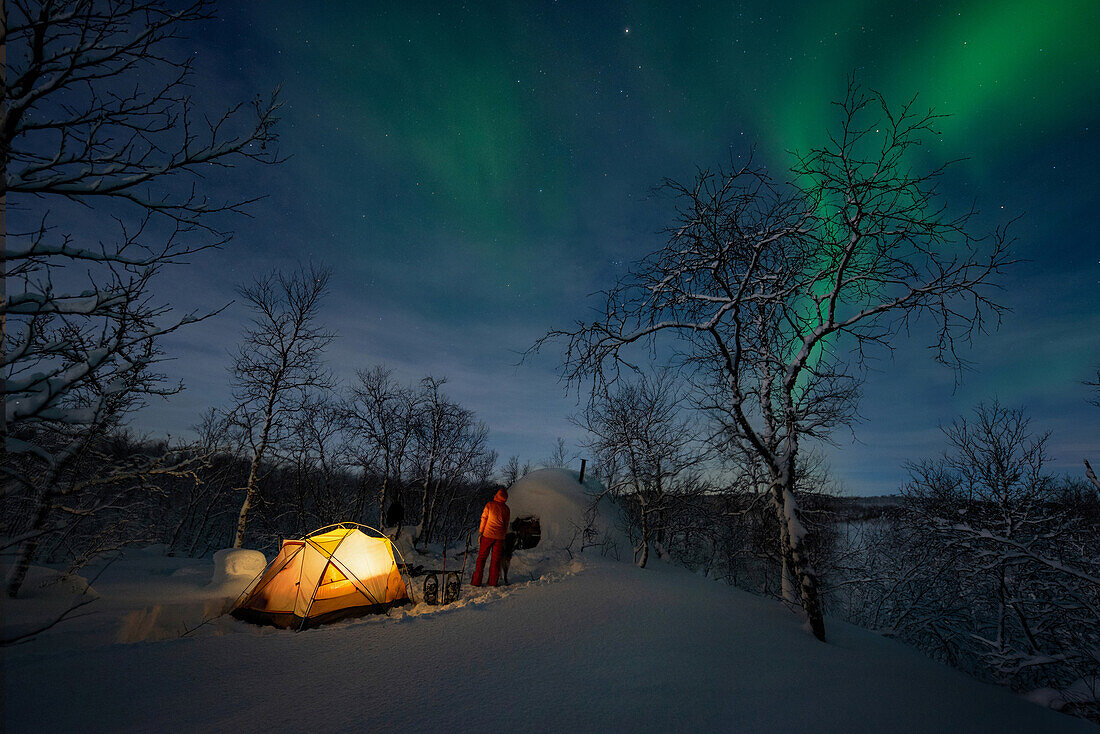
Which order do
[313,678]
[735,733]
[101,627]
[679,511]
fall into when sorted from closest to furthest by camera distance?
[735,733] < [313,678] < [101,627] < [679,511]

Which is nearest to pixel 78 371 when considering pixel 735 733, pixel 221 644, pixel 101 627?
pixel 221 644

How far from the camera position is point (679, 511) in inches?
712

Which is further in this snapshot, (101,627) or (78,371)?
(101,627)

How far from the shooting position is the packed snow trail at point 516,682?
9.59 feet

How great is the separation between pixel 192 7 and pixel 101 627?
7.52 m

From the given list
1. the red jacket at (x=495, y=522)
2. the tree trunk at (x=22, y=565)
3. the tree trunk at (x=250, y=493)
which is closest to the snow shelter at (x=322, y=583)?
the red jacket at (x=495, y=522)

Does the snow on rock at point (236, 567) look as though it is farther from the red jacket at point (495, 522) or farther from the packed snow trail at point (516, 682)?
the red jacket at point (495, 522)

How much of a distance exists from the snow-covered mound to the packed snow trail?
34.5ft

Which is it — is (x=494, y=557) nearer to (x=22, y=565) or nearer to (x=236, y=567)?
→ (x=236, y=567)

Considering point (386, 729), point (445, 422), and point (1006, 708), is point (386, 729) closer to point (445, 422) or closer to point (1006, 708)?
point (1006, 708)

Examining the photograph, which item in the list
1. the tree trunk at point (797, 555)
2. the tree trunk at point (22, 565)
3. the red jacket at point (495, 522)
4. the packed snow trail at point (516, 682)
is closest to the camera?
the packed snow trail at point (516, 682)

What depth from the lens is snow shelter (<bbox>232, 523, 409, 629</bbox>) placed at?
6.83m

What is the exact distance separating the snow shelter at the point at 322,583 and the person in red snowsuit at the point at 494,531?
2.00 metres

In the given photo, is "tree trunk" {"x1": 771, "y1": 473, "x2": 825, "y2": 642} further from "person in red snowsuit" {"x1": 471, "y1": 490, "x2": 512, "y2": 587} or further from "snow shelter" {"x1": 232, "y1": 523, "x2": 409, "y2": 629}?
"snow shelter" {"x1": 232, "y1": 523, "x2": 409, "y2": 629}
